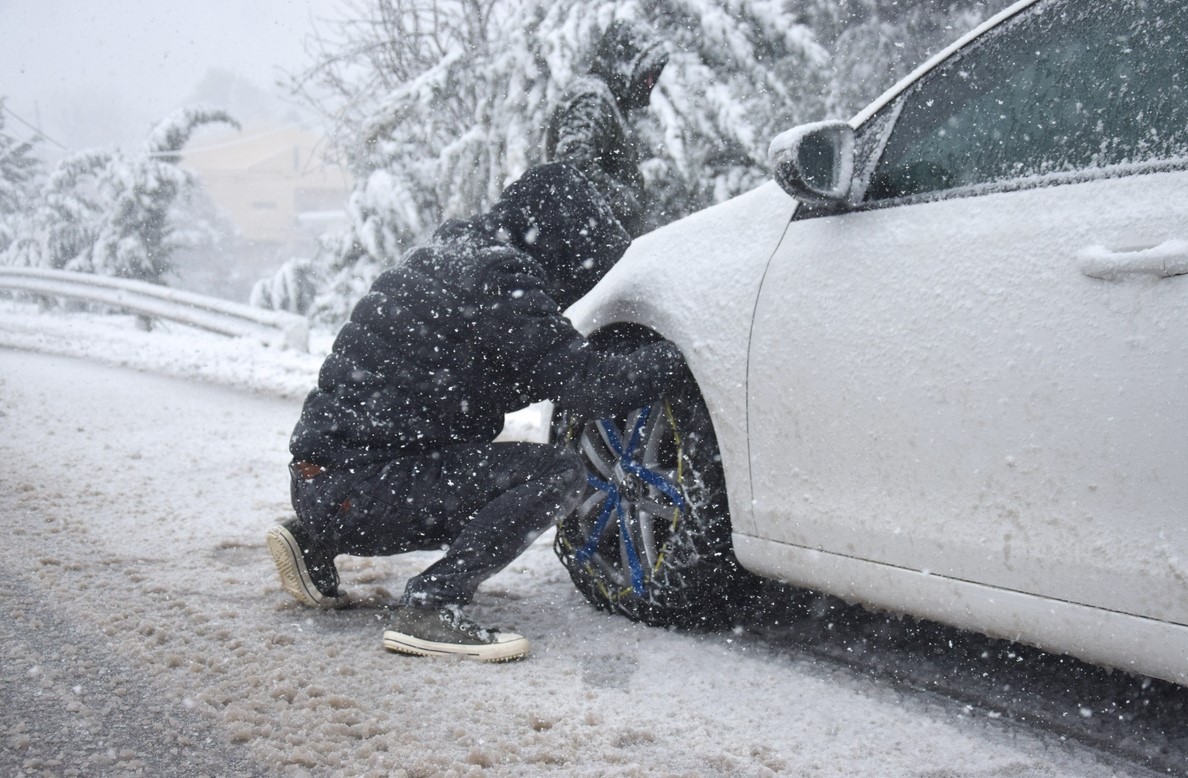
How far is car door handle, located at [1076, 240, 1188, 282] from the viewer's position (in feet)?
5.35

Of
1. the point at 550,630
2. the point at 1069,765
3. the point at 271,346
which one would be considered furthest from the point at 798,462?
the point at 271,346

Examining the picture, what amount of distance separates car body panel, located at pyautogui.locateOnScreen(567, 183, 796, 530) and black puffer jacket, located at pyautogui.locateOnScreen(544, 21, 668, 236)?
231cm

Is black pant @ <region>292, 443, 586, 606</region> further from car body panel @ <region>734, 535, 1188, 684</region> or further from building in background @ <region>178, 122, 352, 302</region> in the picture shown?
building in background @ <region>178, 122, 352, 302</region>

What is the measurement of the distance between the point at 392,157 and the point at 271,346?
253cm

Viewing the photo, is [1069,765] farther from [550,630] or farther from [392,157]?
[392,157]

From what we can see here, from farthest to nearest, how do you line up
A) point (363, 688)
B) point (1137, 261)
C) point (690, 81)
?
1. point (690, 81)
2. point (363, 688)
3. point (1137, 261)

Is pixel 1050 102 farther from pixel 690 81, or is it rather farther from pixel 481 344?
pixel 690 81

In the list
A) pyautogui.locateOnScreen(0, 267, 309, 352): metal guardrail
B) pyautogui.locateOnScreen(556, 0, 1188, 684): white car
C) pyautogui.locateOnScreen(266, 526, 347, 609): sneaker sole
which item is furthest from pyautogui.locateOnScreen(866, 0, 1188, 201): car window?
pyautogui.locateOnScreen(0, 267, 309, 352): metal guardrail

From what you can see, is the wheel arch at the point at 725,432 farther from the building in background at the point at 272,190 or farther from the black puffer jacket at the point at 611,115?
the building in background at the point at 272,190

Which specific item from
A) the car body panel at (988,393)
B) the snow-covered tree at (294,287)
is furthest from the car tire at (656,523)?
the snow-covered tree at (294,287)

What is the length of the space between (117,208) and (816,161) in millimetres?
20753

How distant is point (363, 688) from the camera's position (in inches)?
92.3

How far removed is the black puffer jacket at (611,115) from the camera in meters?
5.43

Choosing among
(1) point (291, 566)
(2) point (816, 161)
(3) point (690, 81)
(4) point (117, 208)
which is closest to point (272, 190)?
(4) point (117, 208)
